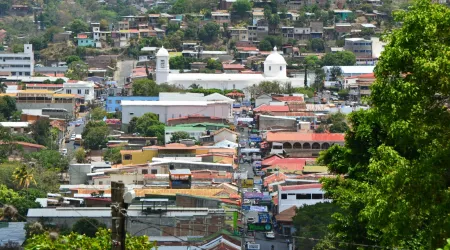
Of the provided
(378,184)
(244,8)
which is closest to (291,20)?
(244,8)

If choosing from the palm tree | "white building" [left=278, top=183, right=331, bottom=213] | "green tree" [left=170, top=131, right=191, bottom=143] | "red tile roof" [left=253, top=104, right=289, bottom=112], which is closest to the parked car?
"white building" [left=278, top=183, right=331, bottom=213]

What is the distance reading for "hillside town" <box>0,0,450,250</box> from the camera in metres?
13.5

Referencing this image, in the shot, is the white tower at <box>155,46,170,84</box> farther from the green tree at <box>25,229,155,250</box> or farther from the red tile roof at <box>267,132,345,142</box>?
the green tree at <box>25,229,155,250</box>

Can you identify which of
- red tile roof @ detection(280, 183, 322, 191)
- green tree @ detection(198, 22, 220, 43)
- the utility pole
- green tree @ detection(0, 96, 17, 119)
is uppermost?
the utility pole

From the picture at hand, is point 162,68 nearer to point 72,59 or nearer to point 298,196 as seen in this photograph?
point 72,59

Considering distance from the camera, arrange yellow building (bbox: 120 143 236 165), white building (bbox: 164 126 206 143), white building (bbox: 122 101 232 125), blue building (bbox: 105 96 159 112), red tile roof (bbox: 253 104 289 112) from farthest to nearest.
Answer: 1. blue building (bbox: 105 96 159 112)
2. red tile roof (bbox: 253 104 289 112)
3. white building (bbox: 122 101 232 125)
4. white building (bbox: 164 126 206 143)
5. yellow building (bbox: 120 143 236 165)

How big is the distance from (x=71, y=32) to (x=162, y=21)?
5.39 metres

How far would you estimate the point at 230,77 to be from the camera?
6362cm

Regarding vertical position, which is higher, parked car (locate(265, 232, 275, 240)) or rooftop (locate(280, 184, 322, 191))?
rooftop (locate(280, 184, 322, 191))

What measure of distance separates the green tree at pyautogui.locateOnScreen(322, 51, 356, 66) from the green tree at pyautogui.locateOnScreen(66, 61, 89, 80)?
A: 1202 cm

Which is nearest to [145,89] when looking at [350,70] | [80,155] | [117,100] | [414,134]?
[117,100]

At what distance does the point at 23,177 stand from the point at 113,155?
733 cm

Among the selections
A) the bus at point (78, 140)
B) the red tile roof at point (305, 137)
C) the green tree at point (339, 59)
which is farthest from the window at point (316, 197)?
the green tree at point (339, 59)

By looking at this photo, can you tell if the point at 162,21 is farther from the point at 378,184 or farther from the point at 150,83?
the point at 378,184
